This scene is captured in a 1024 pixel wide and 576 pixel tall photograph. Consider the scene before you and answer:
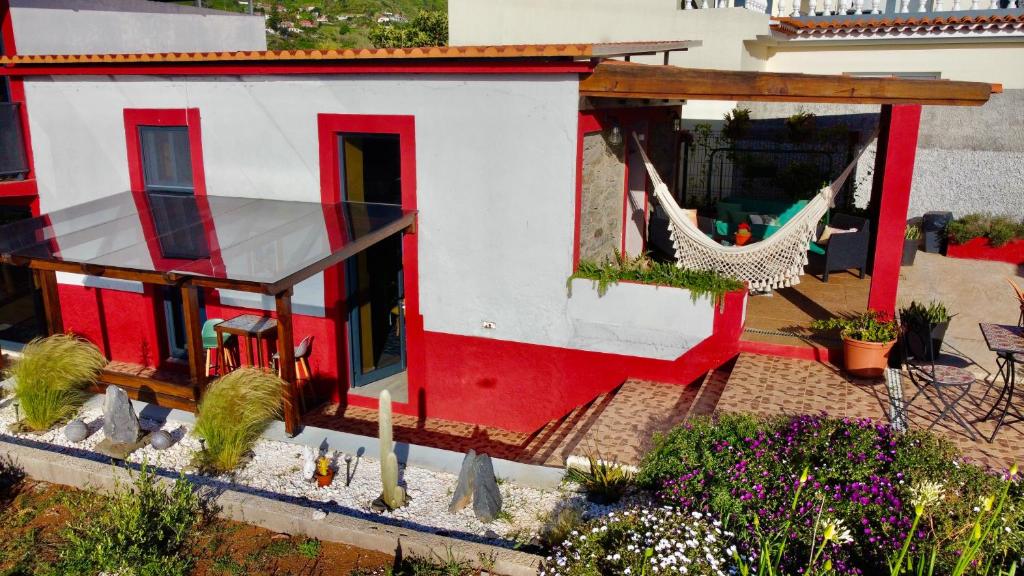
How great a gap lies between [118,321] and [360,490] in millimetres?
5866

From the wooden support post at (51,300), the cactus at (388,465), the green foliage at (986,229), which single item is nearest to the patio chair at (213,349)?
the wooden support post at (51,300)

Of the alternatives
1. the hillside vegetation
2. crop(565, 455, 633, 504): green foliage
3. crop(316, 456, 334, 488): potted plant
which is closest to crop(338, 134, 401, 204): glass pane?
crop(316, 456, 334, 488): potted plant

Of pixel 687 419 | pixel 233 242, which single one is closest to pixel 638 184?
pixel 687 419

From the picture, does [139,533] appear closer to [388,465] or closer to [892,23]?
[388,465]

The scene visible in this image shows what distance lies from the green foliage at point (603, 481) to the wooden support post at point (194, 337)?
11.3 feet

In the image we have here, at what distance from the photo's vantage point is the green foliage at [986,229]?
12422 millimetres

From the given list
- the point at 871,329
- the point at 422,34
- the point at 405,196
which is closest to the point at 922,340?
the point at 871,329

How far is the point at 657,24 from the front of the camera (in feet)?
49.8

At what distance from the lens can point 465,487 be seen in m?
6.04

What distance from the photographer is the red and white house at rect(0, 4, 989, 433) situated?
7691 millimetres

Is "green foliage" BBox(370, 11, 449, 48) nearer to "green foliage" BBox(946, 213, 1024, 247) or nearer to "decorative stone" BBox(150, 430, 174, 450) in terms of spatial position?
"green foliage" BBox(946, 213, 1024, 247)

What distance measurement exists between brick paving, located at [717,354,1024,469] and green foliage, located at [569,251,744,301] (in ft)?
2.78

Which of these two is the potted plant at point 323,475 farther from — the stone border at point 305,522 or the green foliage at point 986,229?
the green foliage at point 986,229

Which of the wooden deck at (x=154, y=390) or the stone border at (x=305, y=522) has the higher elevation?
the wooden deck at (x=154, y=390)
